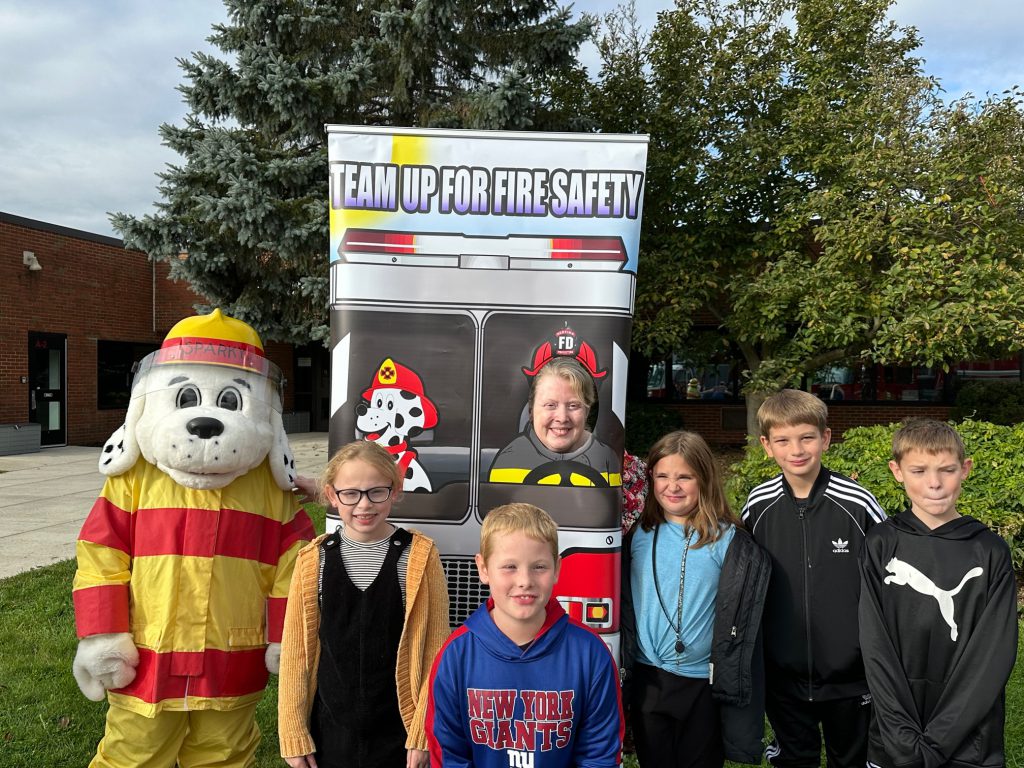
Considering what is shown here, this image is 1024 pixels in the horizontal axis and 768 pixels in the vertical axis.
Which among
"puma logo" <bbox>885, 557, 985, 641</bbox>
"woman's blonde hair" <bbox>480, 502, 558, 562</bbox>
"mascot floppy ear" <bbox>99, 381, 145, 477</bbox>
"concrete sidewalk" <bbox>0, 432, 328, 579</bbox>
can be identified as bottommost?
"concrete sidewalk" <bbox>0, 432, 328, 579</bbox>

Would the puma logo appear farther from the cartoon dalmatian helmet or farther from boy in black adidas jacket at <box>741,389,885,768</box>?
the cartoon dalmatian helmet

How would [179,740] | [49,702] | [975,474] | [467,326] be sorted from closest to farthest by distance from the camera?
[179,740] < [467,326] < [49,702] < [975,474]

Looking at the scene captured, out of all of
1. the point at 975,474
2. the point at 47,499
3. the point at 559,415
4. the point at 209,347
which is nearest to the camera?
the point at 209,347

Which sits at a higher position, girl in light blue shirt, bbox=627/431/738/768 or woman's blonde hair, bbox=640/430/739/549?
woman's blonde hair, bbox=640/430/739/549

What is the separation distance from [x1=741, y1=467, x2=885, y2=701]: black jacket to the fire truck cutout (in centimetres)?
66

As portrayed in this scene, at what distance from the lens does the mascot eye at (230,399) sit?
2725mm

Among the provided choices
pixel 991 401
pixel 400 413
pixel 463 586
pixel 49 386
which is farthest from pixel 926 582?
pixel 49 386

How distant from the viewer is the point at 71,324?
14.6m

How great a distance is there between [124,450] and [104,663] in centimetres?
72

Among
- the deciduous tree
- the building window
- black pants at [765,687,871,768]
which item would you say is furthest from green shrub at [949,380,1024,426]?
the building window

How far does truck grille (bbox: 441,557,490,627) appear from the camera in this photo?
9.57ft

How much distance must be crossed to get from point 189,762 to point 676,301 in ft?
25.4

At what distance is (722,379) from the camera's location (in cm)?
1501

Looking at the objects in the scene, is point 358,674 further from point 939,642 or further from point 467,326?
point 939,642
